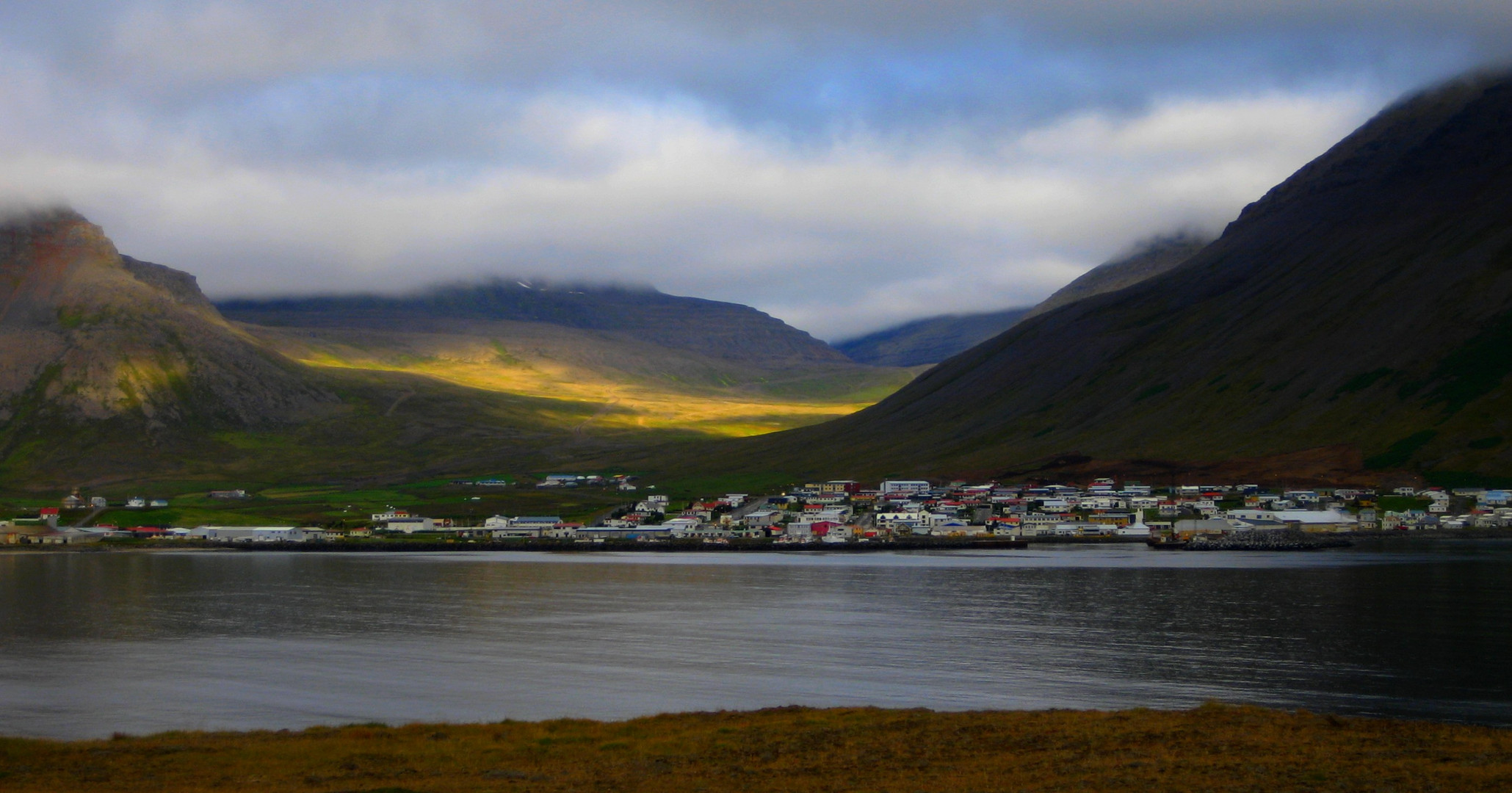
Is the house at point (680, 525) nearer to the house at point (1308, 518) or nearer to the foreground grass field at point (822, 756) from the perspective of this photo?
the house at point (1308, 518)

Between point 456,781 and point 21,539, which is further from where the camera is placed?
point 21,539

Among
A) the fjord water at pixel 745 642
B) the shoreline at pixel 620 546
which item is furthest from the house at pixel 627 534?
the fjord water at pixel 745 642

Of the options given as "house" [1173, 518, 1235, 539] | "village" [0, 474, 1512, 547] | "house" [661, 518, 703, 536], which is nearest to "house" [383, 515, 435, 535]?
"village" [0, 474, 1512, 547]

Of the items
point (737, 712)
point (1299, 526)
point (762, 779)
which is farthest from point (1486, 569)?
point (762, 779)

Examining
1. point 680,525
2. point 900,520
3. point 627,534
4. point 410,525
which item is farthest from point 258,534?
point 900,520

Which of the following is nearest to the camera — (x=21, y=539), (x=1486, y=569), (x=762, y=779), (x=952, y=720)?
(x=762, y=779)

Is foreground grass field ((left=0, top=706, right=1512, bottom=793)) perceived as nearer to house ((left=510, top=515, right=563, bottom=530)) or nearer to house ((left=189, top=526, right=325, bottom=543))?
house ((left=510, top=515, right=563, bottom=530))

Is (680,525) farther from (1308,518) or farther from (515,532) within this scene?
(1308,518)

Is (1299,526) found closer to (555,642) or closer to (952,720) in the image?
(555,642)
